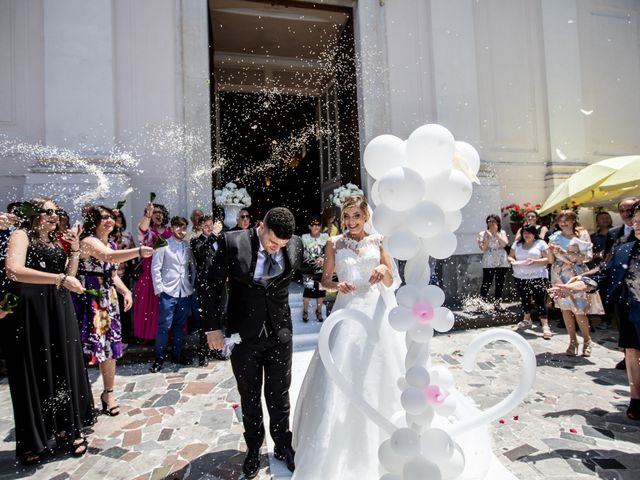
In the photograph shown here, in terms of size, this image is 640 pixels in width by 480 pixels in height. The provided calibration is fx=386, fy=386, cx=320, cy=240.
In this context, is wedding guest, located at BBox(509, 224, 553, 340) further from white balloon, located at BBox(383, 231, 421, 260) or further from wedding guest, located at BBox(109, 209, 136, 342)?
wedding guest, located at BBox(109, 209, 136, 342)

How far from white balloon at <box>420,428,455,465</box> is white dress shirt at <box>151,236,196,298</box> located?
432 cm

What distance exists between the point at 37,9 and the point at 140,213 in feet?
14.4

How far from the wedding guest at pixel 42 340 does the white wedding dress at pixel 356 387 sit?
1.99 meters

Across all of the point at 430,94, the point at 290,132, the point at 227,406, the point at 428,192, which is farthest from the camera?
the point at 290,132

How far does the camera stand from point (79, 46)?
7.36 m

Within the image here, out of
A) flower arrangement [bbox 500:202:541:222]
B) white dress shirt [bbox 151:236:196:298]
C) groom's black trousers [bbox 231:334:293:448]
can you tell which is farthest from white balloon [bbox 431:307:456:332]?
flower arrangement [bbox 500:202:541:222]

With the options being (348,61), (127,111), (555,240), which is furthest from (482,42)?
(127,111)

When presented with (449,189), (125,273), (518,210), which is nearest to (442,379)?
(449,189)

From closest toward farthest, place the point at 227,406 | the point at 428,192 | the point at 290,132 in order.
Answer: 1. the point at 428,192
2. the point at 227,406
3. the point at 290,132

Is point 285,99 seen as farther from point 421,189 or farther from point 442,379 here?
point 442,379

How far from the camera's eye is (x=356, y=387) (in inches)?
106

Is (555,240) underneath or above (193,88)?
underneath

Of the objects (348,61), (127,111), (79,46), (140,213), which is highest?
(348,61)

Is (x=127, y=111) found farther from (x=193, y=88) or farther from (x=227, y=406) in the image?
(x=227, y=406)
